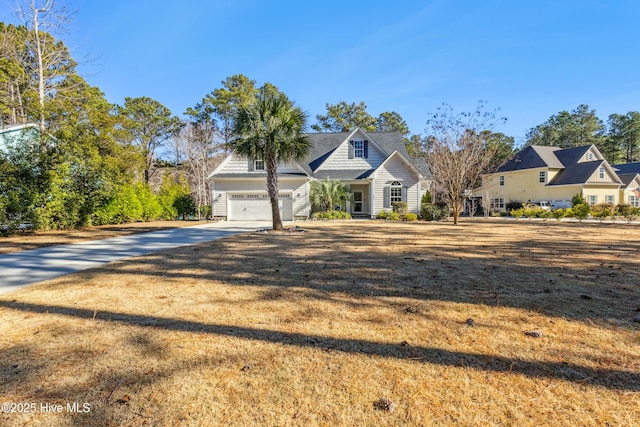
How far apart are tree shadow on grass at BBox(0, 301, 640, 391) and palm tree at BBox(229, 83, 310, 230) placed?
33.8 feet

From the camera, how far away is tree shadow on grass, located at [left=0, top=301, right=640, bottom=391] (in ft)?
7.64

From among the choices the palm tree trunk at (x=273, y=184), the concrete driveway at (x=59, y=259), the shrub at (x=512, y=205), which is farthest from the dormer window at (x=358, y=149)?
the shrub at (x=512, y=205)

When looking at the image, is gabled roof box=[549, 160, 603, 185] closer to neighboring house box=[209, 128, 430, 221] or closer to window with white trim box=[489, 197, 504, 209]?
window with white trim box=[489, 197, 504, 209]

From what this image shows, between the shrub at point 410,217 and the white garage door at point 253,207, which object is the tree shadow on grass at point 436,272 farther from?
the white garage door at point 253,207

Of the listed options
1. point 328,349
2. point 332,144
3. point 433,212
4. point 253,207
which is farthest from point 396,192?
point 328,349

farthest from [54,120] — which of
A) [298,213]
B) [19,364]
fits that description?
[19,364]

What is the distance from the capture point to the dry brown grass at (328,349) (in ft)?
6.64

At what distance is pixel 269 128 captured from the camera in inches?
505

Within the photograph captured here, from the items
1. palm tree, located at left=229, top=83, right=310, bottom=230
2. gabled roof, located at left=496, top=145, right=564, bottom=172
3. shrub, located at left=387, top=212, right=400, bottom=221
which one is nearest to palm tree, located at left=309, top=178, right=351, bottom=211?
shrub, located at left=387, top=212, right=400, bottom=221

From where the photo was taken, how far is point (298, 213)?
74.2 ft

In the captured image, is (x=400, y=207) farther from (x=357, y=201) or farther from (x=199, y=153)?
(x=199, y=153)

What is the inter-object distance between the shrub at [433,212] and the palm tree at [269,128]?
12.8 m

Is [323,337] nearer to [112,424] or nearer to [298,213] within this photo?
[112,424]

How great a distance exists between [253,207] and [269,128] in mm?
10858
